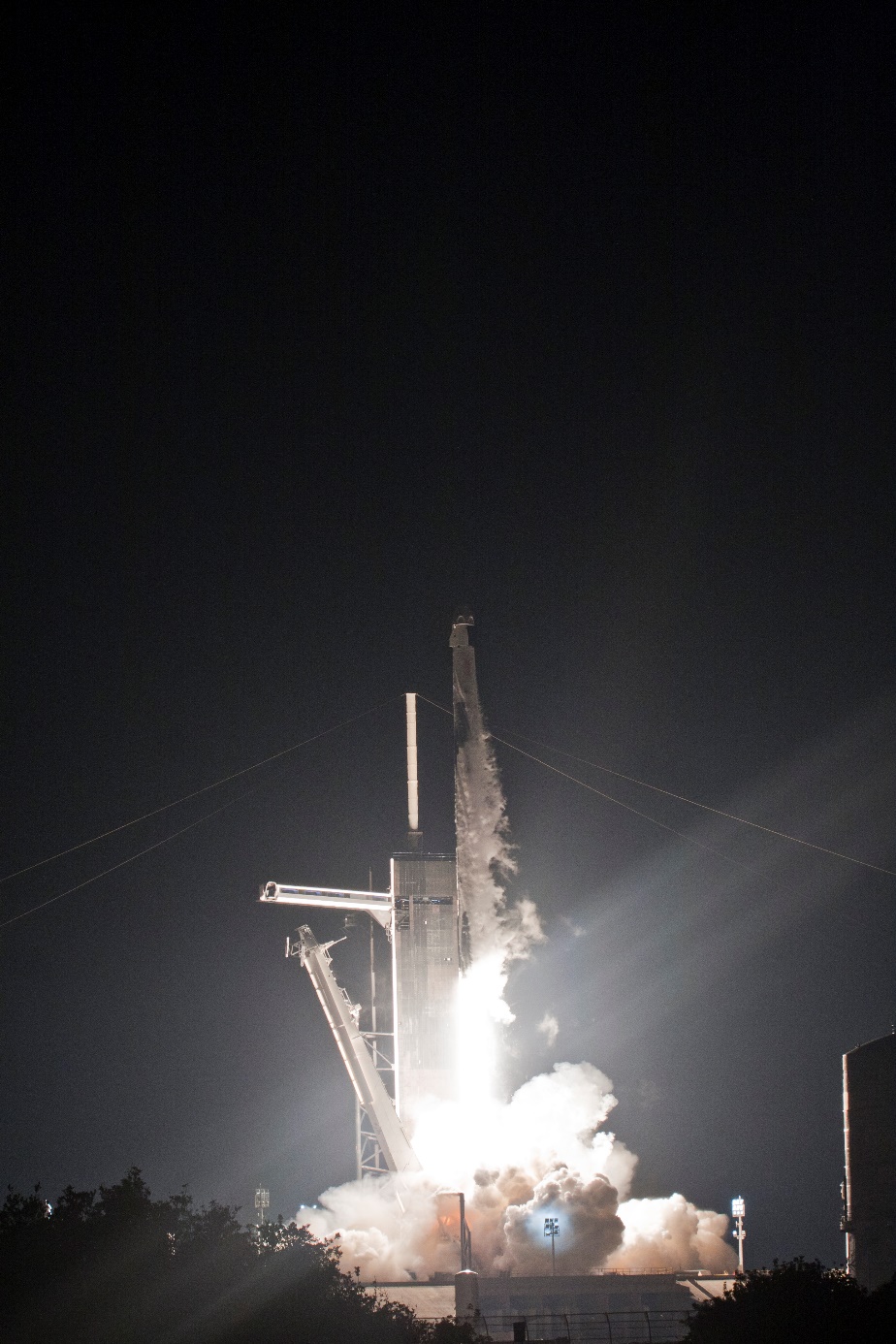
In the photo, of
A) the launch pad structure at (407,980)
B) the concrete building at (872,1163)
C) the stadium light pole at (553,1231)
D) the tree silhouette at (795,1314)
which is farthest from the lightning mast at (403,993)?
the tree silhouette at (795,1314)

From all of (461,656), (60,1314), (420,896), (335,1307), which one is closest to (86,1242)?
(60,1314)

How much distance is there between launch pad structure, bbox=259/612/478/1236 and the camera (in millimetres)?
57469

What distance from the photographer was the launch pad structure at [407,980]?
57.5 metres

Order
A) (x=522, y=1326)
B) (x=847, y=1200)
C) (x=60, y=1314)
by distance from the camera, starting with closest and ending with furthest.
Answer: (x=60, y=1314), (x=522, y=1326), (x=847, y=1200)

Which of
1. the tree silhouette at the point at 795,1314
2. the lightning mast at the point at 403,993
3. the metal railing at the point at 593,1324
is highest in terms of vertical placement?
the lightning mast at the point at 403,993

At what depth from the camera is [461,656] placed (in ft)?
204

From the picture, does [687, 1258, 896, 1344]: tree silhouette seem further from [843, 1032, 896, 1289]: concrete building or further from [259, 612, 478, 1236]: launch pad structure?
[259, 612, 478, 1236]: launch pad structure

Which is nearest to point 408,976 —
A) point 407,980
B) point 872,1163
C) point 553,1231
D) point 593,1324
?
point 407,980

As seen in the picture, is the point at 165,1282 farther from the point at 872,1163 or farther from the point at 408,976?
the point at 408,976

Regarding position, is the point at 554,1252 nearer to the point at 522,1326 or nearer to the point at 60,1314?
the point at 522,1326

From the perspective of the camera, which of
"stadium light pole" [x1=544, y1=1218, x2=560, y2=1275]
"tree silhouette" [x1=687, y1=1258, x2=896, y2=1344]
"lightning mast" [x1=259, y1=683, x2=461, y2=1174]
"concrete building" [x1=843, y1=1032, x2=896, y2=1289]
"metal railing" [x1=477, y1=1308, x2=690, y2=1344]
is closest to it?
"tree silhouette" [x1=687, y1=1258, x2=896, y2=1344]

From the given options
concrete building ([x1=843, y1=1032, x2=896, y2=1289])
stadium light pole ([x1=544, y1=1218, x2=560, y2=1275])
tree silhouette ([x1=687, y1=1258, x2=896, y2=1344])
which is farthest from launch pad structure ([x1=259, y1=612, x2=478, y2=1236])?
tree silhouette ([x1=687, y1=1258, x2=896, y2=1344])

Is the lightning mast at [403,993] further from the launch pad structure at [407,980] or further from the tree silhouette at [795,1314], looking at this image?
the tree silhouette at [795,1314]

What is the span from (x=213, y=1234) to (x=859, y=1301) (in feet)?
49.5
